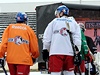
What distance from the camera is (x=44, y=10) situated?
36.7 ft

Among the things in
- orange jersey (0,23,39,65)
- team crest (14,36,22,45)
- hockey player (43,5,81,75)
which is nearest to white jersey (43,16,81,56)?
hockey player (43,5,81,75)

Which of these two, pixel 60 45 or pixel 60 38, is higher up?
pixel 60 38

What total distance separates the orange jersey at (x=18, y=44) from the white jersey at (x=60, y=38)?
1.17ft

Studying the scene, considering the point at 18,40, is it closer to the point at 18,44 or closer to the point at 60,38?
the point at 18,44

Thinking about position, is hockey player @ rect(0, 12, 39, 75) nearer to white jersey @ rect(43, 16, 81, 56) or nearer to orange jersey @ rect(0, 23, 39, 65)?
orange jersey @ rect(0, 23, 39, 65)

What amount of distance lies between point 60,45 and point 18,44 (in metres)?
0.78

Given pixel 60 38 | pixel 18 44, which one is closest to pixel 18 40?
pixel 18 44

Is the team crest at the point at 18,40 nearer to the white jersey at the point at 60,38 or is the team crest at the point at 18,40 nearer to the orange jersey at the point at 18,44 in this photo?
the orange jersey at the point at 18,44

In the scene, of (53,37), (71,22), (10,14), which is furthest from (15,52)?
(10,14)

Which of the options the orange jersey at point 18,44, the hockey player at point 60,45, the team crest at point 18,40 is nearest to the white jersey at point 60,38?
the hockey player at point 60,45

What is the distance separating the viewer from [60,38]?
6129 mm

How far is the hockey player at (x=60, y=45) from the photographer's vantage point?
610 centimetres

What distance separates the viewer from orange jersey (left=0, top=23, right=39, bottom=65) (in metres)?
6.34

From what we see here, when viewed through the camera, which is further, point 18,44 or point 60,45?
point 18,44
